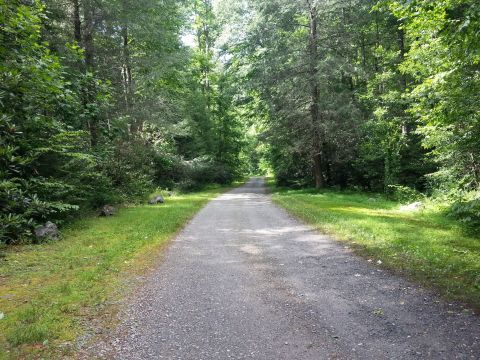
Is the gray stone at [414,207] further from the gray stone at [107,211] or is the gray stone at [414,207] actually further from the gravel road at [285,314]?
the gray stone at [107,211]

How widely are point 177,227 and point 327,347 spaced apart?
763 cm

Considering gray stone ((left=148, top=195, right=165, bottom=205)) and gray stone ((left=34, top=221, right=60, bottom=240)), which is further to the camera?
gray stone ((left=148, top=195, right=165, bottom=205))

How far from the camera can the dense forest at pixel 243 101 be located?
7.52 meters

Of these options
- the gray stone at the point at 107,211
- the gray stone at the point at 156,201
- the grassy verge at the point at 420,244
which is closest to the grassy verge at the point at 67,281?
the gray stone at the point at 107,211

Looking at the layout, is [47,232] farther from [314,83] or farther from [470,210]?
[314,83]

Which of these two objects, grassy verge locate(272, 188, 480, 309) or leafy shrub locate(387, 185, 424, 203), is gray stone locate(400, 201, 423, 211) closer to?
grassy verge locate(272, 188, 480, 309)

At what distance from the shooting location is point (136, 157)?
18.6m

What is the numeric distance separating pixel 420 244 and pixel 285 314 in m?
4.56

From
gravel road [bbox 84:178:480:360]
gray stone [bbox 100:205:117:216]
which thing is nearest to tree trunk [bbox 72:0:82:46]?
gray stone [bbox 100:205:117:216]

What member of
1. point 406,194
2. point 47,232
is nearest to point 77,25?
point 47,232

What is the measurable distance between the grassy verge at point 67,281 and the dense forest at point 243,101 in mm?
1066

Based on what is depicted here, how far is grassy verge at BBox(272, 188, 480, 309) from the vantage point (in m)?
5.52

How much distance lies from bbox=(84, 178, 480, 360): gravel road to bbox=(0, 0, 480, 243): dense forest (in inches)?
140

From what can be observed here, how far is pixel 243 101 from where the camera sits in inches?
1145
